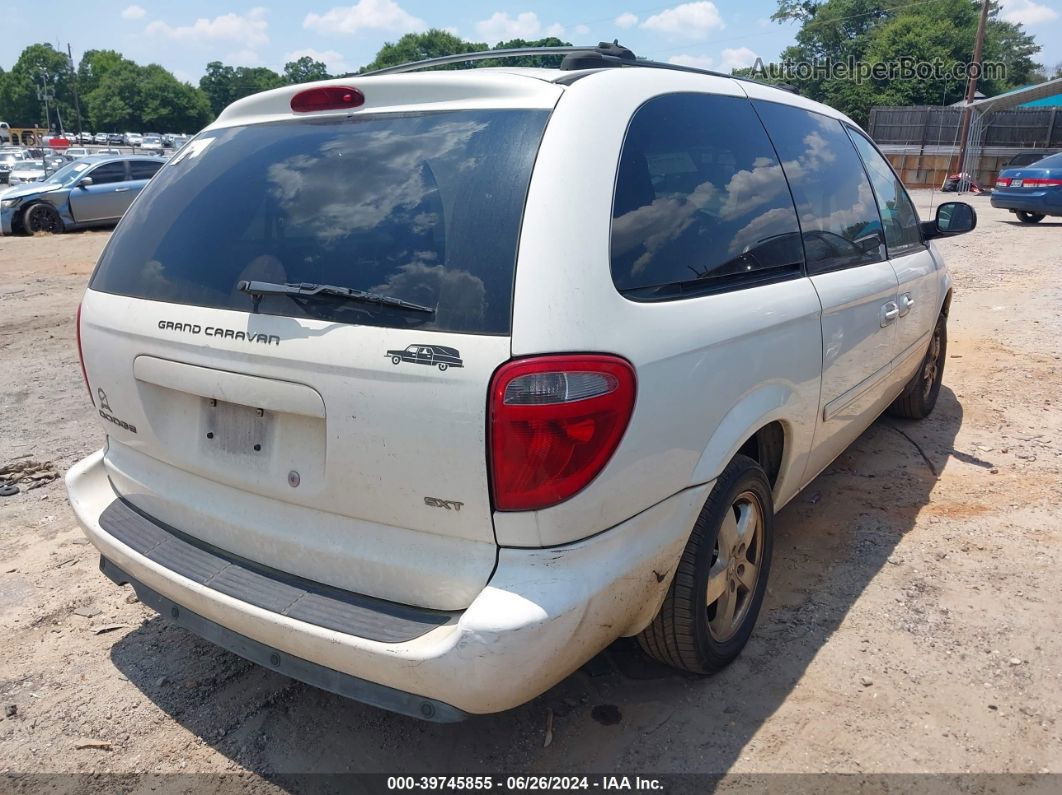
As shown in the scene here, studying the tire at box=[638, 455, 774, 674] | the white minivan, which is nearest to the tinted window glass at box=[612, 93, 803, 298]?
the white minivan

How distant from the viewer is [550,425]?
195cm

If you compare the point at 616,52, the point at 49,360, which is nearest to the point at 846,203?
the point at 616,52

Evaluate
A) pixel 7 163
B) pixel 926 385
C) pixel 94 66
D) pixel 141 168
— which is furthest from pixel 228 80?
pixel 926 385

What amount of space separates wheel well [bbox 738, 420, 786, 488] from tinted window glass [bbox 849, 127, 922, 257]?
5.04ft

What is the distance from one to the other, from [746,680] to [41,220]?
18138 mm

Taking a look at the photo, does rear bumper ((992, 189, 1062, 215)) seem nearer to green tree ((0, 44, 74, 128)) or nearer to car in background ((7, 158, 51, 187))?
car in background ((7, 158, 51, 187))

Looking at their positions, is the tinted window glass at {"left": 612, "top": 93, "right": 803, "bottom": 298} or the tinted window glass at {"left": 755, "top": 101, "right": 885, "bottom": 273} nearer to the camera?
the tinted window glass at {"left": 612, "top": 93, "right": 803, "bottom": 298}

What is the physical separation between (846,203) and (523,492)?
2443 mm

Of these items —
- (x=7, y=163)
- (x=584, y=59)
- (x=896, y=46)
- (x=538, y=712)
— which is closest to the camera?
(x=584, y=59)

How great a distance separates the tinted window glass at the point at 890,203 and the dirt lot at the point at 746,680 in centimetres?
134

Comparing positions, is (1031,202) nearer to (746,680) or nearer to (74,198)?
(746,680)

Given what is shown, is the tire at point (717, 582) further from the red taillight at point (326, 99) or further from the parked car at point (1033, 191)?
the parked car at point (1033, 191)

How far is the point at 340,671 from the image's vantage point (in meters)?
2.14

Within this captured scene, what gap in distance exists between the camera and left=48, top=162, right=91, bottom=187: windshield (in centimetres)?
1680
